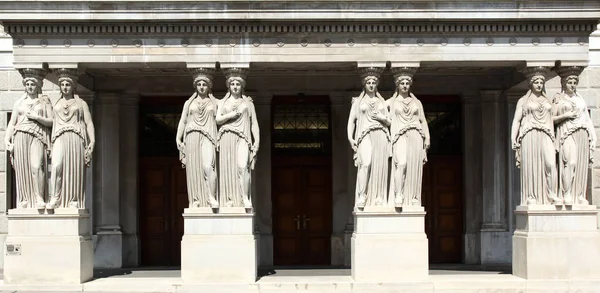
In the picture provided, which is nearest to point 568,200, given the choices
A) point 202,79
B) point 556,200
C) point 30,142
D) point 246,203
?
point 556,200

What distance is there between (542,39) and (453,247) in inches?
269

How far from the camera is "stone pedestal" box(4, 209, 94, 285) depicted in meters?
17.5

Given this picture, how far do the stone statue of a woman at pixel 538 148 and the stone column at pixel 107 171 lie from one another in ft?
33.0

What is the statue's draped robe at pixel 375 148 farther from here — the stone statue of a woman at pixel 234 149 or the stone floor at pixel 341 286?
the stone statue of a woman at pixel 234 149

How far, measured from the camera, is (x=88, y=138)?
18203mm

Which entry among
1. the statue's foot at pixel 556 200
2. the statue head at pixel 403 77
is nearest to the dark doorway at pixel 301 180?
the statue head at pixel 403 77

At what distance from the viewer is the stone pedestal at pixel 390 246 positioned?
17531 millimetres

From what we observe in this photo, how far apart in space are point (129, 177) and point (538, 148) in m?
10.3

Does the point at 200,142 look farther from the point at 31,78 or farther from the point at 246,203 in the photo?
the point at 31,78

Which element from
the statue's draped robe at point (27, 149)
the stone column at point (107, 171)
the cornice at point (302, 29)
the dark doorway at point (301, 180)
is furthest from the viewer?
the dark doorway at point (301, 180)

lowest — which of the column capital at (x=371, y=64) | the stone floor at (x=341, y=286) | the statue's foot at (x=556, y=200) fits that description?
the stone floor at (x=341, y=286)

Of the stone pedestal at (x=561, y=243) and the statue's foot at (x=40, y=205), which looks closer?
the stone pedestal at (x=561, y=243)

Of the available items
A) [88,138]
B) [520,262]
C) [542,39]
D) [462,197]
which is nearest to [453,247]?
[462,197]

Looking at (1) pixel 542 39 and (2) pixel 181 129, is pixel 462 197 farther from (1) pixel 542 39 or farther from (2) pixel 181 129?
(2) pixel 181 129
